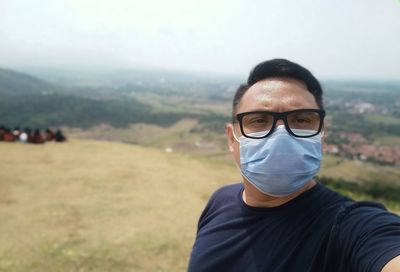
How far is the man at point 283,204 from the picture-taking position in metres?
1.49

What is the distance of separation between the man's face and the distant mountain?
165 meters

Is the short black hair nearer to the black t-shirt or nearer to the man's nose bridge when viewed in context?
the man's nose bridge

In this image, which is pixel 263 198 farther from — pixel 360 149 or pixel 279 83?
pixel 360 149

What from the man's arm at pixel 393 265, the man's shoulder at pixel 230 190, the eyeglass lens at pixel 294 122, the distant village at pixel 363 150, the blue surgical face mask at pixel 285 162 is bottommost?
the distant village at pixel 363 150

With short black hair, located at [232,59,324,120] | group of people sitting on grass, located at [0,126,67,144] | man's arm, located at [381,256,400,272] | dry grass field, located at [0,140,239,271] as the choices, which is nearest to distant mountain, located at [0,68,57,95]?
group of people sitting on grass, located at [0,126,67,144]

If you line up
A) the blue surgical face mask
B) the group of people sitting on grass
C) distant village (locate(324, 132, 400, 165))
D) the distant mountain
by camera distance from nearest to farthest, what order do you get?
the blue surgical face mask → the group of people sitting on grass → distant village (locate(324, 132, 400, 165)) → the distant mountain

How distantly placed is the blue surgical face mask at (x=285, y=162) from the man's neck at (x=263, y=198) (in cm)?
3

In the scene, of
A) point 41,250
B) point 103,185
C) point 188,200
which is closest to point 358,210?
point 41,250

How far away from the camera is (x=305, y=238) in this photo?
5.13 ft

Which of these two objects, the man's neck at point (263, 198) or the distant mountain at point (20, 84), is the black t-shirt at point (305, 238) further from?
the distant mountain at point (20, 84)

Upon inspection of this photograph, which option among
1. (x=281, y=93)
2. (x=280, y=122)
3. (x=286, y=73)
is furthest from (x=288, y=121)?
(x=286, y=73)

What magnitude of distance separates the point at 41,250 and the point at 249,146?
14.7 ft

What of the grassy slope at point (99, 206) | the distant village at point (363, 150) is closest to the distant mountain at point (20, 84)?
the distant village at point (363, 150)

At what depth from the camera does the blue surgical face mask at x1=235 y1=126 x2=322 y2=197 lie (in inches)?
72.0
